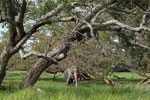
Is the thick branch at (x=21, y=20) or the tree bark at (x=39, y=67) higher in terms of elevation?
the thick branch at (x=21, y=20)

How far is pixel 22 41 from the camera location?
9.06 metres

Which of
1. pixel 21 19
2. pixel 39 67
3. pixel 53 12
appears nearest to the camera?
pixel 53 12

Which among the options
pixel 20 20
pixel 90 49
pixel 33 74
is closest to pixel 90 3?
pixel 20 20

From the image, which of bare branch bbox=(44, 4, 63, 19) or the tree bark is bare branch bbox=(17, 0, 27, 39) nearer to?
bare branch bbox=(44, 4, 63, 19)

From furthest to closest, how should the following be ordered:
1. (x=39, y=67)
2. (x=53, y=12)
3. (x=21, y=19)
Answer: (x=39, y=67) → (x=21, y=19) → (x=53, y=12)

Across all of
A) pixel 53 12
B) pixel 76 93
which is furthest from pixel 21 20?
pixel 76 93

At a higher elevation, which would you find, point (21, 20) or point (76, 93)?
point (21, 20)

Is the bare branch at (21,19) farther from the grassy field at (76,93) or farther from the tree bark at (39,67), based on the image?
the grassy field at (76,93)

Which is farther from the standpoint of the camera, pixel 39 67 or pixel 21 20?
pixel 39 67

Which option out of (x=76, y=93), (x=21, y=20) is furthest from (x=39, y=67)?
(x=21, y=20)

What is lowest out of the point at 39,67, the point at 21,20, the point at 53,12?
the point at 39,67

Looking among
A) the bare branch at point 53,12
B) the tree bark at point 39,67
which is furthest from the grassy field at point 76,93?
the bare branch at point 53,12

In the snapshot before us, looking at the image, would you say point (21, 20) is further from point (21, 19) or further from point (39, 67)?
point (39, 67)

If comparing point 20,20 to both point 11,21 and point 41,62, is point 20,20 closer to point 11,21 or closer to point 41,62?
point 11,21
